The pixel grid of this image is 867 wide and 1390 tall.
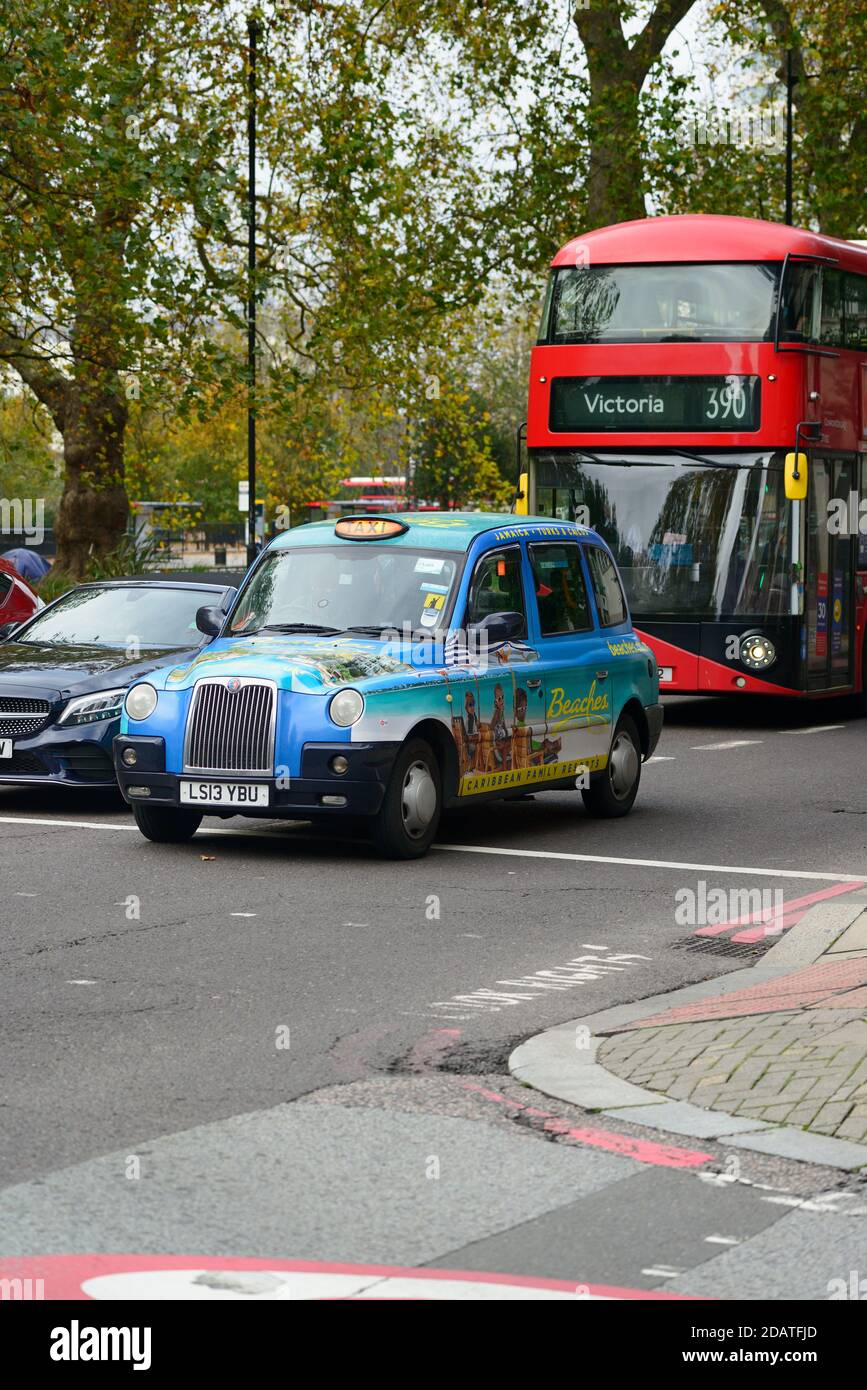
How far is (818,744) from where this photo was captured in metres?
19.2

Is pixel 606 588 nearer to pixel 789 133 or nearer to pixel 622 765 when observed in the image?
pixel 622 765

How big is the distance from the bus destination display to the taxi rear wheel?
9094 mm

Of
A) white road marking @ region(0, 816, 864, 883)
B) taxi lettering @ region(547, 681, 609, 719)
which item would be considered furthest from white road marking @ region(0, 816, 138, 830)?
taxi lettering @ region(547, 681, 609, 719)

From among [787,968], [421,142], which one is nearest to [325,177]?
[421,142]

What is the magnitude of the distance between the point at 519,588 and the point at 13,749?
3.44 metres

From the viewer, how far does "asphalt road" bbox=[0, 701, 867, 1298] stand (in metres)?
4.97

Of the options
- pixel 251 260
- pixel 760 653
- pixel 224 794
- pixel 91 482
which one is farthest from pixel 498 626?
pixel 91 482

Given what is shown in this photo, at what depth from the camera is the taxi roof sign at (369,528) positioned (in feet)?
40.9

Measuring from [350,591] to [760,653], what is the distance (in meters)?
8.40

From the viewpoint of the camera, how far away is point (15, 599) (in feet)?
65.4

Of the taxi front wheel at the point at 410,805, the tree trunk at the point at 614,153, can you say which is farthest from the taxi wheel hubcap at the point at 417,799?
the tree trunk at the point at 614,153

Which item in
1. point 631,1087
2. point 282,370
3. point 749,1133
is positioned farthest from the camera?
Answer: point 282,370

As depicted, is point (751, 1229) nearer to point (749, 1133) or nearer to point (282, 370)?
point (749, 1133)
